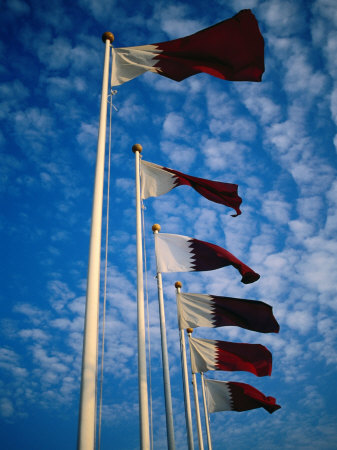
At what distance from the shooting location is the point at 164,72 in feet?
30.1

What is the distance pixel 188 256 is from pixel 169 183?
2572 millimetres

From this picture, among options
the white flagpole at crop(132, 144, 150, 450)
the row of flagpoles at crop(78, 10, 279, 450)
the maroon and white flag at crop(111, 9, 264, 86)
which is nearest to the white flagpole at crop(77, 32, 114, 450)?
the row of flagpoles at crop(78, 10, 279, 450)

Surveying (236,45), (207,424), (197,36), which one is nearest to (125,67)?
(197,36)

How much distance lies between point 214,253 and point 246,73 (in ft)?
18.4

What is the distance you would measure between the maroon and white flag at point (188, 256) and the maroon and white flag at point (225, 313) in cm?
158

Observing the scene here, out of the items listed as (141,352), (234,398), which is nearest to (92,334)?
(141,352)

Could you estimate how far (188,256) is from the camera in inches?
477

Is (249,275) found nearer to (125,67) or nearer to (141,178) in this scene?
(141,178)

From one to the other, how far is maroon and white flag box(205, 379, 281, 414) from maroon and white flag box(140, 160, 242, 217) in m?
8.59

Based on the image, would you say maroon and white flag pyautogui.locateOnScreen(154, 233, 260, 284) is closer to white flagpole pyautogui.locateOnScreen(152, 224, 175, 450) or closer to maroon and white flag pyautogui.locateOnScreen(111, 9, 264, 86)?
white flagpole pyautogui.locateOnScreen(152, 224, 175, 450)

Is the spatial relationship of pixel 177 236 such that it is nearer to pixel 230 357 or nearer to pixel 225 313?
pixel 225 313

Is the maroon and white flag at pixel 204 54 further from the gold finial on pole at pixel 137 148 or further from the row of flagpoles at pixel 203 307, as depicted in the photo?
the row of flagpoles at pixel 203 307

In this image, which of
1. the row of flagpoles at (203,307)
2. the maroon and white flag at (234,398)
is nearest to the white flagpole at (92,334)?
the row of flagpoles at (203,307)

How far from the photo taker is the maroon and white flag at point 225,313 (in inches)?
487
